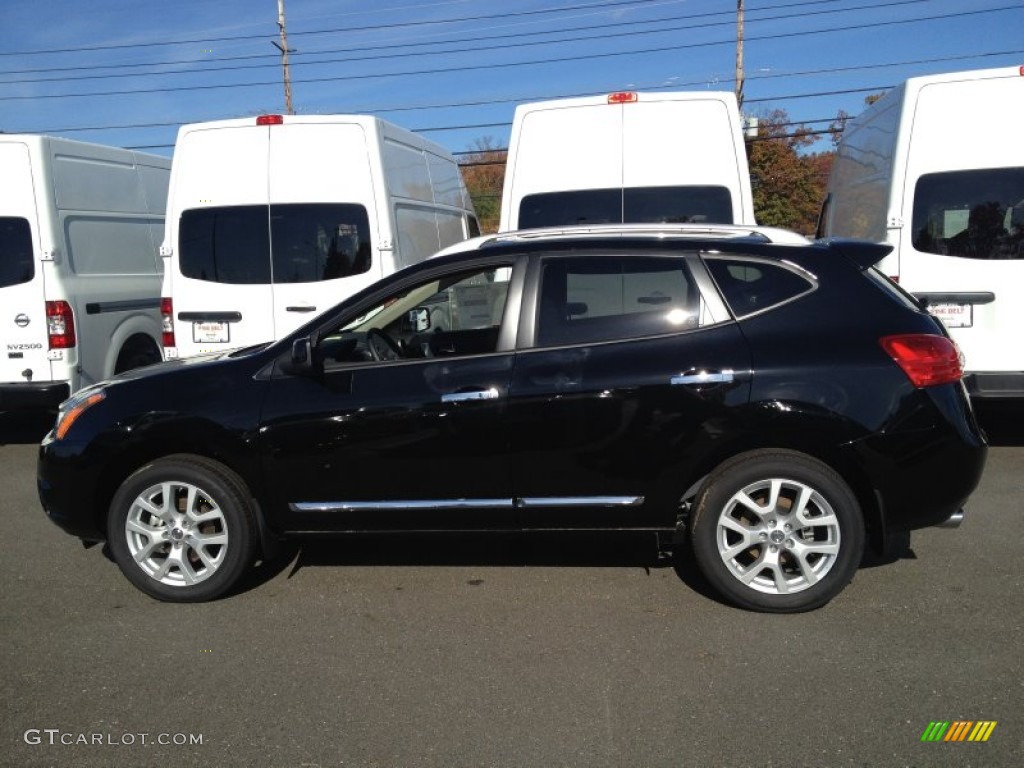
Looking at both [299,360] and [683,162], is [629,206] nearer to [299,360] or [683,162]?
[683,162]

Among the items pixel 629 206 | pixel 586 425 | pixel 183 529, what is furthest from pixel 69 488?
pixel 629 206

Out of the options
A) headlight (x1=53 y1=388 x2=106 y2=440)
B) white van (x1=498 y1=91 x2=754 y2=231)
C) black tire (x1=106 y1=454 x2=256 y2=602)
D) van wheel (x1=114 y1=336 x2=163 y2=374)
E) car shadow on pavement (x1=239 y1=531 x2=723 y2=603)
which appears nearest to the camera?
black tire (x1=106 y1=454 x2=256 y2=602)

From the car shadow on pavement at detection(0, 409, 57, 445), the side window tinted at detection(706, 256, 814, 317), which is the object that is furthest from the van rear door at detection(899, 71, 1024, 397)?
the car shadow on pavement at detection(0, 409, 57, 445)

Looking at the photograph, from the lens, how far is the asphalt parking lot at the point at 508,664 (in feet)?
10.4

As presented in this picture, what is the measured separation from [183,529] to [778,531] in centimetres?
285

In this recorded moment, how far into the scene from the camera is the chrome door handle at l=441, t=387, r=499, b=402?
4.23 meters

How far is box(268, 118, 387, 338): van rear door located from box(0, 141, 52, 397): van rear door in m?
2.13

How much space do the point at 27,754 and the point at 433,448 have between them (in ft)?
6.55

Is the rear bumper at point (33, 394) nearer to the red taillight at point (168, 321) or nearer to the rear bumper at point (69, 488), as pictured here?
the red taillight at point (168, 321)

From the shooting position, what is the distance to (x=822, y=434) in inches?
159

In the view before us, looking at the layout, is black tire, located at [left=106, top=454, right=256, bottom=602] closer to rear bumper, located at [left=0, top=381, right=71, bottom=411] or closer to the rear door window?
the rear door window

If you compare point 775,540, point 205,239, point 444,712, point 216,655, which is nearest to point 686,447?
point 775,540

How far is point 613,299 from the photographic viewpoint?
4.31 metres

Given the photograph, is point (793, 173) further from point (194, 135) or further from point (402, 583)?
point (402, 583)
